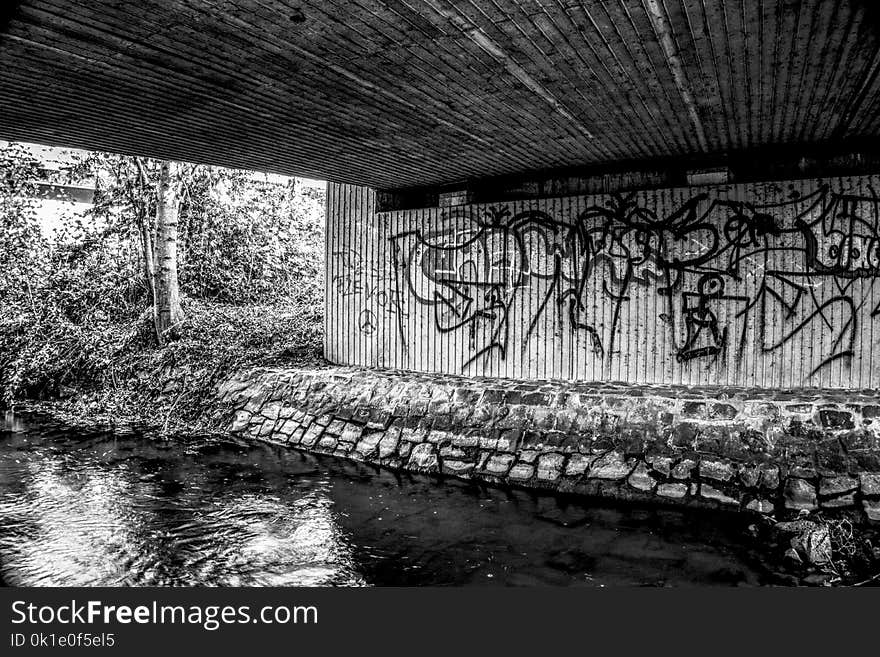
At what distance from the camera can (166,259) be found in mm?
13414

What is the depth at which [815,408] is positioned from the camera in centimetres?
689

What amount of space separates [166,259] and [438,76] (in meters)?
9.81

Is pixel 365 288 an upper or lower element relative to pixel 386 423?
upper

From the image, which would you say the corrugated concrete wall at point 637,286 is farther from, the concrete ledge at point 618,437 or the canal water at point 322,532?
the canal water at point 322,532

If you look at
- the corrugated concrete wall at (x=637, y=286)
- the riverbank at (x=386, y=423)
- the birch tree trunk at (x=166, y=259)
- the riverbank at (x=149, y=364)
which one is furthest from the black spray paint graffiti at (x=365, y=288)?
the birch tree trunk at (x=166, y=259)

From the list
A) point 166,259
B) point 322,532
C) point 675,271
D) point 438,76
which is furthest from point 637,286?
point 166,259

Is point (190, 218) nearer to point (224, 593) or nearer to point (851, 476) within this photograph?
point (224, 593)

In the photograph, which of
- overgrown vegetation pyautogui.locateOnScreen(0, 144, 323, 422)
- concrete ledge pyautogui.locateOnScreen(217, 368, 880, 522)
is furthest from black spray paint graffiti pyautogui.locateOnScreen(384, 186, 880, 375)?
overgrown vegetation pyautogui.locateOnScreen(0, 144, 323, 422)

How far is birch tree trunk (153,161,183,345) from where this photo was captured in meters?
13.1

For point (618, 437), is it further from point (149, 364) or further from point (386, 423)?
point (149, 364)

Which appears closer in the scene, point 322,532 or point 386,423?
point 322,532

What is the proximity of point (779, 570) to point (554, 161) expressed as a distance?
5502 millimetres

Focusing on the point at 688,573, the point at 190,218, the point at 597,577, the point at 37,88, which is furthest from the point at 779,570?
the point at 190,218

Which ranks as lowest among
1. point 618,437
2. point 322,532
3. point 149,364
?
point 322,532
